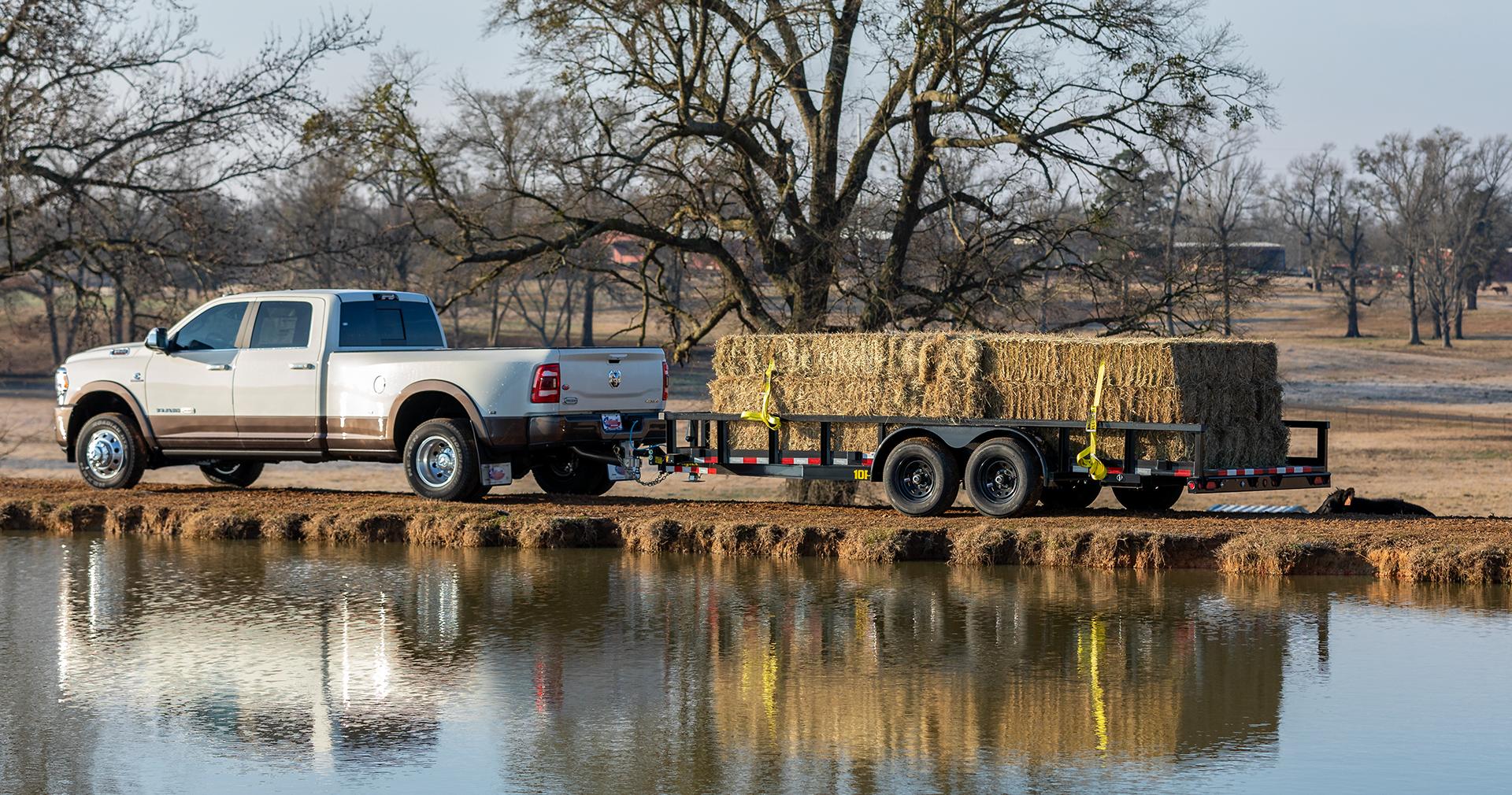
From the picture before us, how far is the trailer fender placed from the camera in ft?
54.6

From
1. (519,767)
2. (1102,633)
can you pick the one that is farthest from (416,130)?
(519,767)

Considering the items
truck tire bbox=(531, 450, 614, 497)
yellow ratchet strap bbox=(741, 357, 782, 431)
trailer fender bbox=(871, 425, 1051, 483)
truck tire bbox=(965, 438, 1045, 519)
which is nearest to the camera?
truck tire bbox=(965, 438, 1045, 519)

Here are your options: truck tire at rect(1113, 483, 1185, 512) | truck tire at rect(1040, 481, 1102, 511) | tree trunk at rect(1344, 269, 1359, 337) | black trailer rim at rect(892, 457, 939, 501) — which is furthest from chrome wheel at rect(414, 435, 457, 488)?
tree trunk at rect(1344, 269, 1359, 337)

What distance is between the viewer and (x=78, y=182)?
936 inches

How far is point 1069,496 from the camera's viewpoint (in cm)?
1827

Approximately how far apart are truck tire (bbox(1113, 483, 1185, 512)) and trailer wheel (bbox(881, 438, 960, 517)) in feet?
6.39

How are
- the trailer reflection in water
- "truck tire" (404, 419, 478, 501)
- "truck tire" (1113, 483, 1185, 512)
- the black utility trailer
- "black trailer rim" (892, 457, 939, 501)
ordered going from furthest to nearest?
"truck tire" (1113, 483, 1185, 512), "truck tire" (404, 419, 478, 501), "black trailer rim" (892, 457, 939, 501), the black utility trailer, the trailer reflection in water

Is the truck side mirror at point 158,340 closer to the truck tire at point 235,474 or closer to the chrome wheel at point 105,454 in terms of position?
the chrome wheel at point 105,454

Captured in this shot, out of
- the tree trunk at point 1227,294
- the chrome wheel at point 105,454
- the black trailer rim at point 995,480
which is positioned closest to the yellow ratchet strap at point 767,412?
the black trailer rim at point 995,480

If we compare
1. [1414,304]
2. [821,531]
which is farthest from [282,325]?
[1414,304]

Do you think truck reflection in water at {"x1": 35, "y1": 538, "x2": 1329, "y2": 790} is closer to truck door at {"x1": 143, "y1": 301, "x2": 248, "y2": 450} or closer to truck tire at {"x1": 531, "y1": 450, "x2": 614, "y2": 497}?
truck door at {"x1": 143, "y1": 301, "x2": 248, "y2": 450}

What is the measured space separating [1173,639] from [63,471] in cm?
3092

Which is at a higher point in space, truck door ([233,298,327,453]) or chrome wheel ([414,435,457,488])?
truck door ([233,298,327,453])

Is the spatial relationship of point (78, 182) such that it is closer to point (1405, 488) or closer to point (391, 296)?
point (391, 296)
